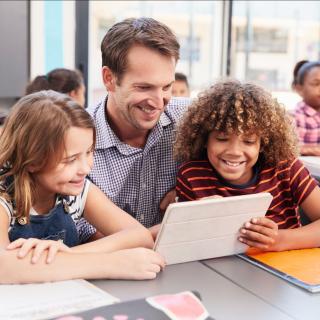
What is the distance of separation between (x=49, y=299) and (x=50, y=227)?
0.41m

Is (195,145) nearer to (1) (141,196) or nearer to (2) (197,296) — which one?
(1) (141,196)

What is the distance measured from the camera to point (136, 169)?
167 cm

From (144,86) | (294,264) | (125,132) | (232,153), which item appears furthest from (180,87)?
(294,264)

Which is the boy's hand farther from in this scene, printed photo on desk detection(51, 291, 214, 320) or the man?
printed photo on desk detection(51, 291, 214, 320)

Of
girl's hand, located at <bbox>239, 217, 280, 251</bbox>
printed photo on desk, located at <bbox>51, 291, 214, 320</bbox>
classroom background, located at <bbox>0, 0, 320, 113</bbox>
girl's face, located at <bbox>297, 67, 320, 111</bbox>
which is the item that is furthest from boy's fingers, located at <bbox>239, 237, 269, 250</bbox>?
classroom background, located at <bbox>0, 0, 320, 113</bbox>

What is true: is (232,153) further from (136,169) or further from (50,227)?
(50,227)

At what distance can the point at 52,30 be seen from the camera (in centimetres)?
414

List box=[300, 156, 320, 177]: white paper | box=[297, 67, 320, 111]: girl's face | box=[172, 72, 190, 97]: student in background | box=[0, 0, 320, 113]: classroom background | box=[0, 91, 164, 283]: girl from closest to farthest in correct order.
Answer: box=[0, 91, 164, 283]: girl, box=[300, 156, 320, 177]: white paper, box=[297, 67, 320, 111]: girl's face, box=[172, 72, 190, 97]: student in background, box=[0, 0, 320, 113]: classroom background

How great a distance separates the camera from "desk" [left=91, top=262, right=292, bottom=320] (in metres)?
0.93

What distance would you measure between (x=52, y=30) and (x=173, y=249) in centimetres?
330

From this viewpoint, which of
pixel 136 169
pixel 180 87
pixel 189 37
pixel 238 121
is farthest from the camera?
pixel 189 37

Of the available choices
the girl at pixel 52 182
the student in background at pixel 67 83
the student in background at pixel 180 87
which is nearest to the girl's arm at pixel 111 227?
the girl at pixel 52 182

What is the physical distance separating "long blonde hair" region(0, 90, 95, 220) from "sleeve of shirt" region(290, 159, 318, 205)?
60 cm

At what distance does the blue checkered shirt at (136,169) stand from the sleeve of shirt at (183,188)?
118 mm
